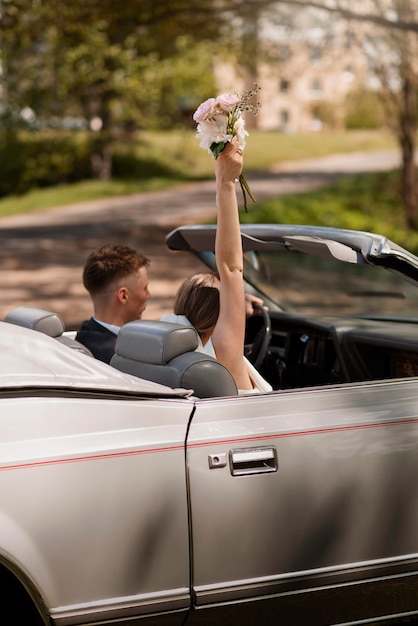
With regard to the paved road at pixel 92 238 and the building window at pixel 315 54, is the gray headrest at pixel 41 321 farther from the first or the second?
the building window at pixel 315 54

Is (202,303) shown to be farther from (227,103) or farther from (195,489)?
(195,489)

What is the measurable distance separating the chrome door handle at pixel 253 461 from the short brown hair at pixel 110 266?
1372mm

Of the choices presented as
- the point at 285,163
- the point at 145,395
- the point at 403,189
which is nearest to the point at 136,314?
the point at 145,395

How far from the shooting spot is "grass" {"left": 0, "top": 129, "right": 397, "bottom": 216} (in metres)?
28.5

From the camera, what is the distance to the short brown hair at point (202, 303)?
3578 millimetres

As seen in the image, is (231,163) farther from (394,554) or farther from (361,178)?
(361,178)

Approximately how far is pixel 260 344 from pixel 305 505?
1.77m

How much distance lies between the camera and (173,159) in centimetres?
3594

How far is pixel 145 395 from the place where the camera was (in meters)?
2.87

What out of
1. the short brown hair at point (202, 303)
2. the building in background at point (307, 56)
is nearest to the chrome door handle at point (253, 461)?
the short brown hair at point (202, 303)

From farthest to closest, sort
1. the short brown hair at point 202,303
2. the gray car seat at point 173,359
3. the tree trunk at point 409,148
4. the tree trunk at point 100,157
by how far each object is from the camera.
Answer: the tree trunk at point 100,157, the tree trunk at point 409,148, the short brown hair at point 202,303, the gray car seat at point 173,359

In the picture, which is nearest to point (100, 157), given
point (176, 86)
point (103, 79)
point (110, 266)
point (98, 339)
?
point (176, 86)

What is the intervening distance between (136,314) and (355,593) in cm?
153

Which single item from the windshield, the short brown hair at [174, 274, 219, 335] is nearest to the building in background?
the windshield
